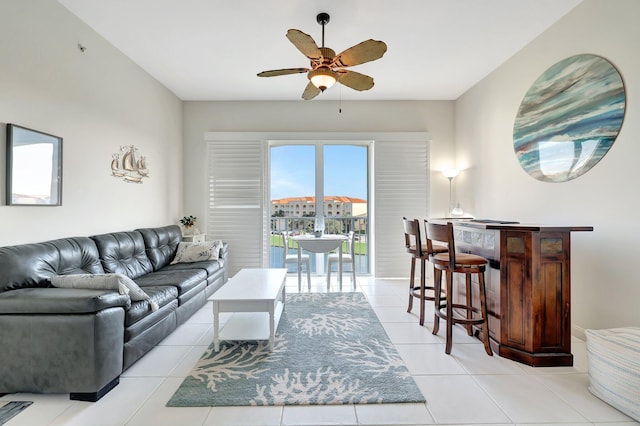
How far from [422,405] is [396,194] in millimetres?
3360

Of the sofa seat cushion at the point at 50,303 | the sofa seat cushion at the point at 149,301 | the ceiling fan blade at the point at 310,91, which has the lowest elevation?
the sofa seat cushion at the point at 149,301

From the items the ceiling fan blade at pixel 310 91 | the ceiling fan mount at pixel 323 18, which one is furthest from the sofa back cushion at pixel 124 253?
the ceiling fan mount at pixel 323 18

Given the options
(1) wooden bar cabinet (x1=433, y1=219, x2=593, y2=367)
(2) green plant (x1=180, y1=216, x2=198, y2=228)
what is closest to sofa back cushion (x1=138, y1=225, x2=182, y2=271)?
(2) green plant (x1=180, y1=216, x2=198, y2=228)

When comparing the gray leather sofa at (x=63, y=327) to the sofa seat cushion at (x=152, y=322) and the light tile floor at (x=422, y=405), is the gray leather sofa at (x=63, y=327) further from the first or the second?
the light tile floor at (x=422, y=405)

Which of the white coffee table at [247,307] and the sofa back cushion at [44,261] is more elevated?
the sofa back cushion at [44,261]

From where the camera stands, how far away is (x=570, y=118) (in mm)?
2525

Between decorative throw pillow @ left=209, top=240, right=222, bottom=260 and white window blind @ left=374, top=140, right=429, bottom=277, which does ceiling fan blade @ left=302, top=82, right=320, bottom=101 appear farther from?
decorative throw pillow @ left=209, top=240, right=222, bottom=260

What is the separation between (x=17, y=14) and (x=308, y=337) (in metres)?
3.30

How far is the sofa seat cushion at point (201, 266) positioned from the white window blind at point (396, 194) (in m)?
2.44

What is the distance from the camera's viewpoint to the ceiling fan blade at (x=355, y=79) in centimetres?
254

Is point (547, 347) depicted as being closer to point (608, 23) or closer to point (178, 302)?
point (608, 23)

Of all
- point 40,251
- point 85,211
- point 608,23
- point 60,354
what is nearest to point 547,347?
point 608,23

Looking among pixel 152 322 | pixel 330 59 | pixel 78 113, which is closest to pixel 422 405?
pixel 152 322

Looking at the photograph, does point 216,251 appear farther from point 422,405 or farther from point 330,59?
point 422,405
